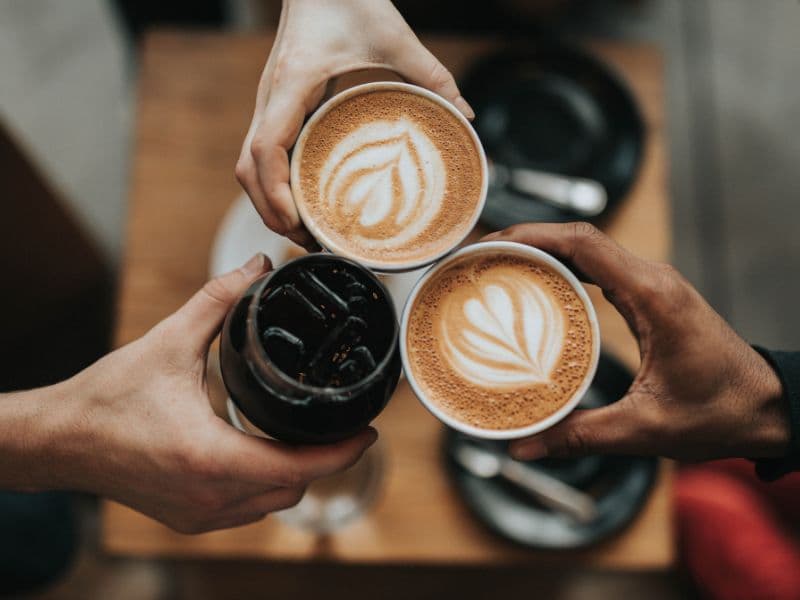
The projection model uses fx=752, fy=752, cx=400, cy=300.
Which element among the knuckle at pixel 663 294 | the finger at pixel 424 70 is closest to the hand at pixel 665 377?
the knuckle at pixel 663 294

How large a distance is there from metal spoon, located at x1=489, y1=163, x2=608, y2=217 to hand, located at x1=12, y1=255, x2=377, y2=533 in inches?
19.6

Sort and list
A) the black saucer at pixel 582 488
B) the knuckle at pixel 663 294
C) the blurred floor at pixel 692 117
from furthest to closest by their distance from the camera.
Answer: the blurred floor at pixel 692 117 → the black saucer at pixel 582 488 → the knuckle at pixel 663 294

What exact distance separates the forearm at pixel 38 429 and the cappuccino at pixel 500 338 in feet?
1.00

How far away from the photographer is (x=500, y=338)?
651 millimetres

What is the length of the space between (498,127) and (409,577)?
85cm

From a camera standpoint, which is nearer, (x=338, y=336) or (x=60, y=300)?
(x=338, y=336)

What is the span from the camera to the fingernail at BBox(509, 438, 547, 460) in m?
0.65

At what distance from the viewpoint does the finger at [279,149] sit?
637 mm

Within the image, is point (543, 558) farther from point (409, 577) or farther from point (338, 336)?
point (338, 336)

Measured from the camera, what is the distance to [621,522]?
993mm

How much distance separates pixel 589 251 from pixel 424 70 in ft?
0.70

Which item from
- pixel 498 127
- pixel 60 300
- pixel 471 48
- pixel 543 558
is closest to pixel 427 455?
pixel 543 558

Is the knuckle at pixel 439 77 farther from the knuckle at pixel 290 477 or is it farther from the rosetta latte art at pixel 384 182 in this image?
the knuckle at pixel 290 477

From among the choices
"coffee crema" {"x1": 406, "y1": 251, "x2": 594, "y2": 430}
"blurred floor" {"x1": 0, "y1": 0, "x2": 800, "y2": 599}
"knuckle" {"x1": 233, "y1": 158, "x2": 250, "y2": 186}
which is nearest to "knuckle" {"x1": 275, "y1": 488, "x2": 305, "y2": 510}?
"coffee crema" {"x1": 406, "y1": 251, "x2": 594, "y2": 430}
